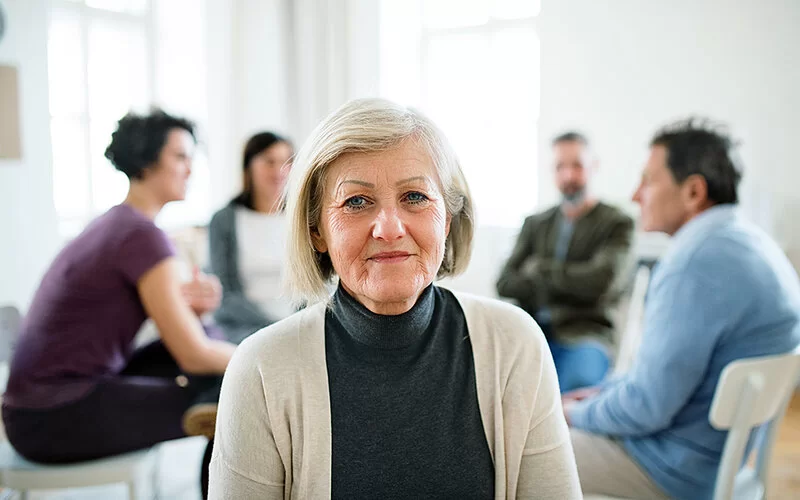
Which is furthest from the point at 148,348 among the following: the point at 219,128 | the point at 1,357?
the point at 219,128

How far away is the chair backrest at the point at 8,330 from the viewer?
2041mm

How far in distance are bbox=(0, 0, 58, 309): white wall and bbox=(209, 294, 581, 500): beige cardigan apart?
3018mm

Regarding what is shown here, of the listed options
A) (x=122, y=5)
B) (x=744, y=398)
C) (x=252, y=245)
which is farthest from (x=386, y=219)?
(x=122, y=5)

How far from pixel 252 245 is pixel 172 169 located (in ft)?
2.41

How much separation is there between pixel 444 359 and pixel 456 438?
123 millimetres

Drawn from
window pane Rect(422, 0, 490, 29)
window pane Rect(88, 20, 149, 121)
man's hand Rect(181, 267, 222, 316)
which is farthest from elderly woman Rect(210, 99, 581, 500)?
window pane Rect(422, 0, 490, 29)

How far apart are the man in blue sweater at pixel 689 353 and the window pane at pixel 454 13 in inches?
150

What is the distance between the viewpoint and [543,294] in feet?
9.95

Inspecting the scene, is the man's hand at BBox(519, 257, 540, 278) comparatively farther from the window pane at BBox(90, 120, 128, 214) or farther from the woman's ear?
the window pane at BBox(90, 120, 128, 214)

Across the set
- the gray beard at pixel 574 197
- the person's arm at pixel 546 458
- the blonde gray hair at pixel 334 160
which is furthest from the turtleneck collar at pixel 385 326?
the gray beard at pixel 574 197

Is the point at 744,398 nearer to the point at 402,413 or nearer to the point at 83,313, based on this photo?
the point at 402,413

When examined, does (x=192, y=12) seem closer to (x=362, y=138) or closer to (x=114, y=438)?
(x=114, y=438)

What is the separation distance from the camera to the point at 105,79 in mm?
4332

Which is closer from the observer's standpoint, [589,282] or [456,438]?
[456,438]
